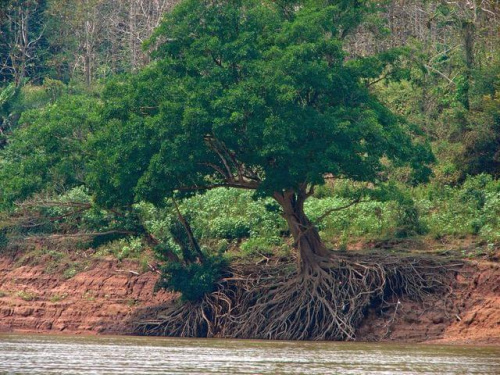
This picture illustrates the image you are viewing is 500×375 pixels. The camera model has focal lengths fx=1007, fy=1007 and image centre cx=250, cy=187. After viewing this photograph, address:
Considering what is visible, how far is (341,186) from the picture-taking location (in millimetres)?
34312

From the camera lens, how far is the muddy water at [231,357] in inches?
684

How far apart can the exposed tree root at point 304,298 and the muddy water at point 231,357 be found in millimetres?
1314

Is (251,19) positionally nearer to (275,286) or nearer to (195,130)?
(195,130)

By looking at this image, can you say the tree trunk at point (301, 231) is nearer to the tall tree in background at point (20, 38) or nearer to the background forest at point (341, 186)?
the background forest at point (341, 186)

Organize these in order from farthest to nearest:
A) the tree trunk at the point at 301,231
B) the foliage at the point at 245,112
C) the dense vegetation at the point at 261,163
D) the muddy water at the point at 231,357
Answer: the tree trunk at the point at 301,231
the dense vegetation at the point at 261,163
the foliage at the point at 245,112
the muddy water at the point at 231,357

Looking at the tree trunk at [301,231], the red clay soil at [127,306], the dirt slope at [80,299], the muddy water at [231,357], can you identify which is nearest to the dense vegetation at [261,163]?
the tree trunk at [301,231]

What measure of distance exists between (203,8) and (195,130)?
3389mm

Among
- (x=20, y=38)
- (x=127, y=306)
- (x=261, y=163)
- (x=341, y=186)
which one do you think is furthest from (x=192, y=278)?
(x=20, y=38)

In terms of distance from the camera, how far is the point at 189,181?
26.4m

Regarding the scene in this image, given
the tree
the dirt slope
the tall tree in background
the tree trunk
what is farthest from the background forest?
the tall tree in background

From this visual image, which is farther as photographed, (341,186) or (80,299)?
(341,186)

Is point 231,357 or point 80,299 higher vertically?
point 80,299

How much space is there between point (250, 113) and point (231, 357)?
7009 millimetres

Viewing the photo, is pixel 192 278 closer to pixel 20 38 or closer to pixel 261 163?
pixel 261 163
